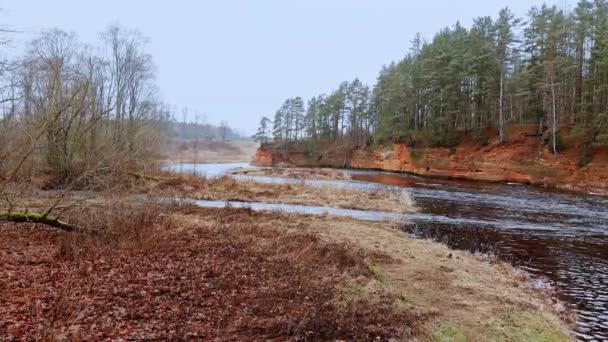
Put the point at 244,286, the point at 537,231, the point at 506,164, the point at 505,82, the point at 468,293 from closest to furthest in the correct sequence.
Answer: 1. the point at 244,286
2. the point at 468,293
3. the point at 537,231
4. the point at 506,164
5. the point at 505,82

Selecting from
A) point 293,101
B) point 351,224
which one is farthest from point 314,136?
point 351,224

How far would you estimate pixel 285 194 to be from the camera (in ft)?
89.0

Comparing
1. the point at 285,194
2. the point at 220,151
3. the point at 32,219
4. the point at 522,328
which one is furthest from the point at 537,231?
the point at 220,151

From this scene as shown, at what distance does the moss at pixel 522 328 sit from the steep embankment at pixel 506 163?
29104 mm

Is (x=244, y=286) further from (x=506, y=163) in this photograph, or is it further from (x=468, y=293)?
(x=506, y=163)

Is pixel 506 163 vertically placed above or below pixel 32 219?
above

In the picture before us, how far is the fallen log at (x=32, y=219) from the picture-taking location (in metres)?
10.7

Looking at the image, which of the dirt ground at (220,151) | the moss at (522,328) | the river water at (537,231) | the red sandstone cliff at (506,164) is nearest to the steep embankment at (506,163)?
the red sandstone cliff at (506,164)

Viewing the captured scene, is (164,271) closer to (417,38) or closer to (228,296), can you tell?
(228,296)

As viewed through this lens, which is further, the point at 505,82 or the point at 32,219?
the point at 505,82

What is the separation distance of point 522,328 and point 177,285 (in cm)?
634

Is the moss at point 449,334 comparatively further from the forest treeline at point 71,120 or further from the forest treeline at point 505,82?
the forest treeline at point 505,82

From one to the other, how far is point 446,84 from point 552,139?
52.4 feet

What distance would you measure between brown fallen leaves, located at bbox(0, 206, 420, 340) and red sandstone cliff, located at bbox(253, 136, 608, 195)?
29.5 metres
